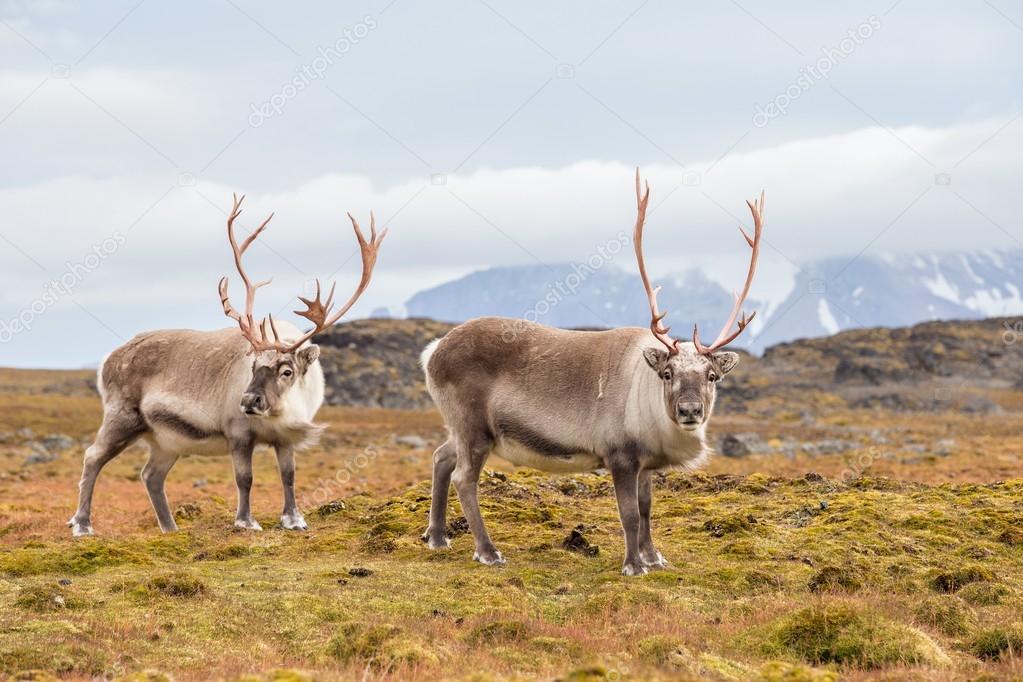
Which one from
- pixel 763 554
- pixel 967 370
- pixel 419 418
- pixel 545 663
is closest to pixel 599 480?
pixel 763 554

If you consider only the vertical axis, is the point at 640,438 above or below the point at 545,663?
above

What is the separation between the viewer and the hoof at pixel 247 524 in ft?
58.1

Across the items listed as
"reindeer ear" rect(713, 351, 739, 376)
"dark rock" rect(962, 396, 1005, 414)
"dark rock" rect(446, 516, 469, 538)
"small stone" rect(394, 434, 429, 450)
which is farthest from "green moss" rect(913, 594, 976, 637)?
"dark rock" rect(962, 396, 1005, 414)

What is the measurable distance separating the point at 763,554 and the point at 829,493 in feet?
15.5

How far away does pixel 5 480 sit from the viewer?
118 feet

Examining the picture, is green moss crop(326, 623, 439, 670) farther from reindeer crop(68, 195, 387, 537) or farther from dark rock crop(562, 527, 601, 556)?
reindeer crop(68, 195, 387, 537)

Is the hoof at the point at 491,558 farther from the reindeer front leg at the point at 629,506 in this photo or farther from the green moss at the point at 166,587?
the green moss at the point at 166,587

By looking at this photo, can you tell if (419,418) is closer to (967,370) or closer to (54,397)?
Answer: (54,397)

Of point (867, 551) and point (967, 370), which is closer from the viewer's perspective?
point (867, 551)

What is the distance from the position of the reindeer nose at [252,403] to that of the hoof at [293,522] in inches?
79.3

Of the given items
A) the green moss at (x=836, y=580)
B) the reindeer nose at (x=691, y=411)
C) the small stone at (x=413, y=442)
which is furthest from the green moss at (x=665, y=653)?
the small stone at (x=413, y=442)

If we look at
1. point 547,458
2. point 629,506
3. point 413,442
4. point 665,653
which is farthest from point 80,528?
point 413,442

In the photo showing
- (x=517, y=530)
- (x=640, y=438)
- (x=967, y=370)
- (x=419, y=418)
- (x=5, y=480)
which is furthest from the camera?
(x=967, y=370)

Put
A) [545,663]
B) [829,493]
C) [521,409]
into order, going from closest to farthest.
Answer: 1. [545,663]
2. [521,409]
3. [829,493]
